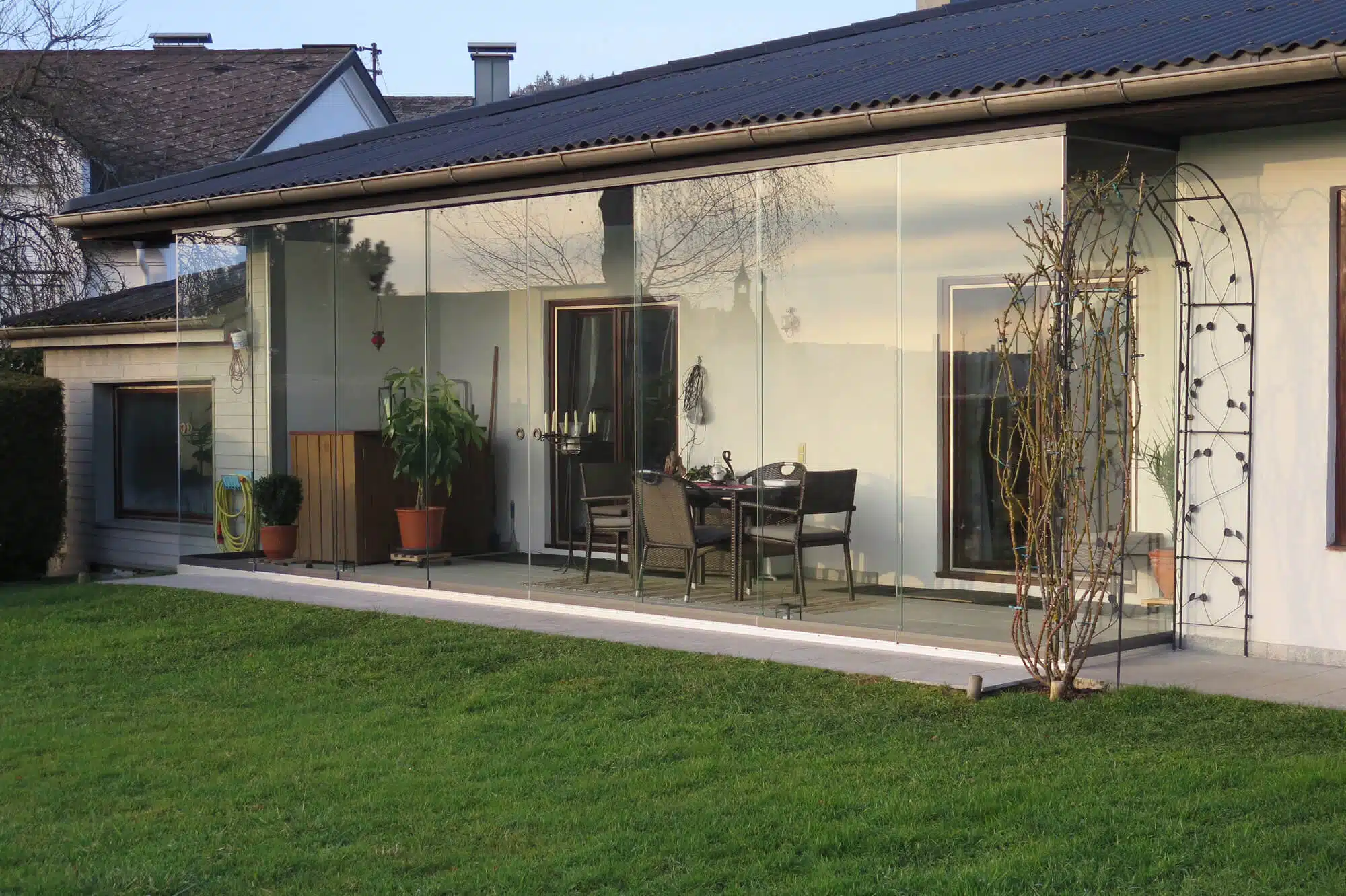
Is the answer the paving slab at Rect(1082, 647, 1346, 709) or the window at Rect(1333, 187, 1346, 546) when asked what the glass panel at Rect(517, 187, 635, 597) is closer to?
the paving slab at Rect(1082, 647, 1346, 709)

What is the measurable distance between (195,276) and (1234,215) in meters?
8.67

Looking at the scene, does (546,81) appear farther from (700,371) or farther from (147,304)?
(700,371)

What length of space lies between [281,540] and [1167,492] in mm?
7279

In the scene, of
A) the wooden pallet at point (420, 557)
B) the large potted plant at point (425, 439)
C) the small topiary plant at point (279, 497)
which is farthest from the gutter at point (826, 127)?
the wooden pallet at point (420, 557)

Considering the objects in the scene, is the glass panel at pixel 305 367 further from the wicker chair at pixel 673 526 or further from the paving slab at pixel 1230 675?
the paving slab at pixel 1230 675

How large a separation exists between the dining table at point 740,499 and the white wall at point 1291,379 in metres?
2.80

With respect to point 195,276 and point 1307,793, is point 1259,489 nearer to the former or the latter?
point 1307,793

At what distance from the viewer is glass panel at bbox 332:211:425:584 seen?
11242 mm

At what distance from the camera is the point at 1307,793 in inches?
199

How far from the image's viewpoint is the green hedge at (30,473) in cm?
1358

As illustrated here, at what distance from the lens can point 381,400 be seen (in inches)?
462

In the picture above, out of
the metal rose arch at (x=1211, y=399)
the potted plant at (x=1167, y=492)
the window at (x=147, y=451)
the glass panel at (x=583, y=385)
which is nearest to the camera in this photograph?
the metal rose arch at (x=1211, y=399)

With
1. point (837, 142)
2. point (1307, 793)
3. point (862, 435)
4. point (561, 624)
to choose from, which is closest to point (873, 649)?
point (862, 435)

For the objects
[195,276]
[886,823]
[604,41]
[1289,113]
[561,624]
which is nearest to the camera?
[886,823]
